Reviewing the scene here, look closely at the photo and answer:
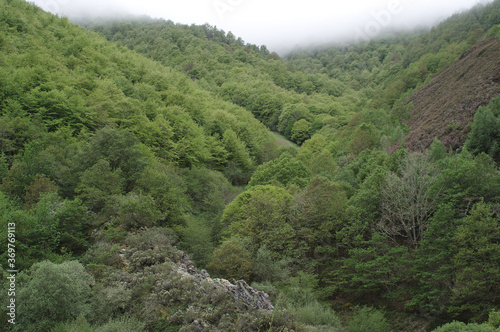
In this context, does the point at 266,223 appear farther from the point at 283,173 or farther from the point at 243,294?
the point at 283,173

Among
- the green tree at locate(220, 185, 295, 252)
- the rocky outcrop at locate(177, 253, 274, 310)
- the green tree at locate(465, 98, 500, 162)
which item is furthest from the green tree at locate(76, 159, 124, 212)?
the green tree at locate(465, 98, 500, 162)

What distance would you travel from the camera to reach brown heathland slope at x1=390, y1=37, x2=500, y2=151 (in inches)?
1475

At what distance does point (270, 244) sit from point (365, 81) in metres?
149

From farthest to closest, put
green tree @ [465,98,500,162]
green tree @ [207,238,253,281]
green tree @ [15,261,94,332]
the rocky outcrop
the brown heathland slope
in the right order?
the brown heathland slope < green tree @ [465,98,500,162] < green tree @ [207,238,253,281] < the rocky outcrop < green tree @ [15,261,94,332]

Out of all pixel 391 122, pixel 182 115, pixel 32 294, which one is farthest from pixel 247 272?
pixel 391 122

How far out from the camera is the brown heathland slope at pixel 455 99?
37469 millimetres

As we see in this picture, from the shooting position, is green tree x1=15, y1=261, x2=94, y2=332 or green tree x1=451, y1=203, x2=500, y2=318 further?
green tree x1=451, y1=203, x2=500, y2=318

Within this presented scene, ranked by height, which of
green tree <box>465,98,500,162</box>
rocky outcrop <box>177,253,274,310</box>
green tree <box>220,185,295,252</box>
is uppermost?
green tree <box>465,98,500,162</box>

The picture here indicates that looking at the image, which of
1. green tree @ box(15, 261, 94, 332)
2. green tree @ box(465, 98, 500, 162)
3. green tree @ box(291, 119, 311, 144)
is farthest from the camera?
green tree @ box(291, 119, 311, 144)

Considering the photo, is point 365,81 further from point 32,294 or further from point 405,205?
point 32,294

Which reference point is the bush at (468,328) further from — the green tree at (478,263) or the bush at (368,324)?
the bush at (368,324)

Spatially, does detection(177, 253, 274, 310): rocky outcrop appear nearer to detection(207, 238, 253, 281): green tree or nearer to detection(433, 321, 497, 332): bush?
detection(207, 238, 253, 281): green tree

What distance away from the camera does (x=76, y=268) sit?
1570cm

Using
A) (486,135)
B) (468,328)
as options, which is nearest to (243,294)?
(468,328)
